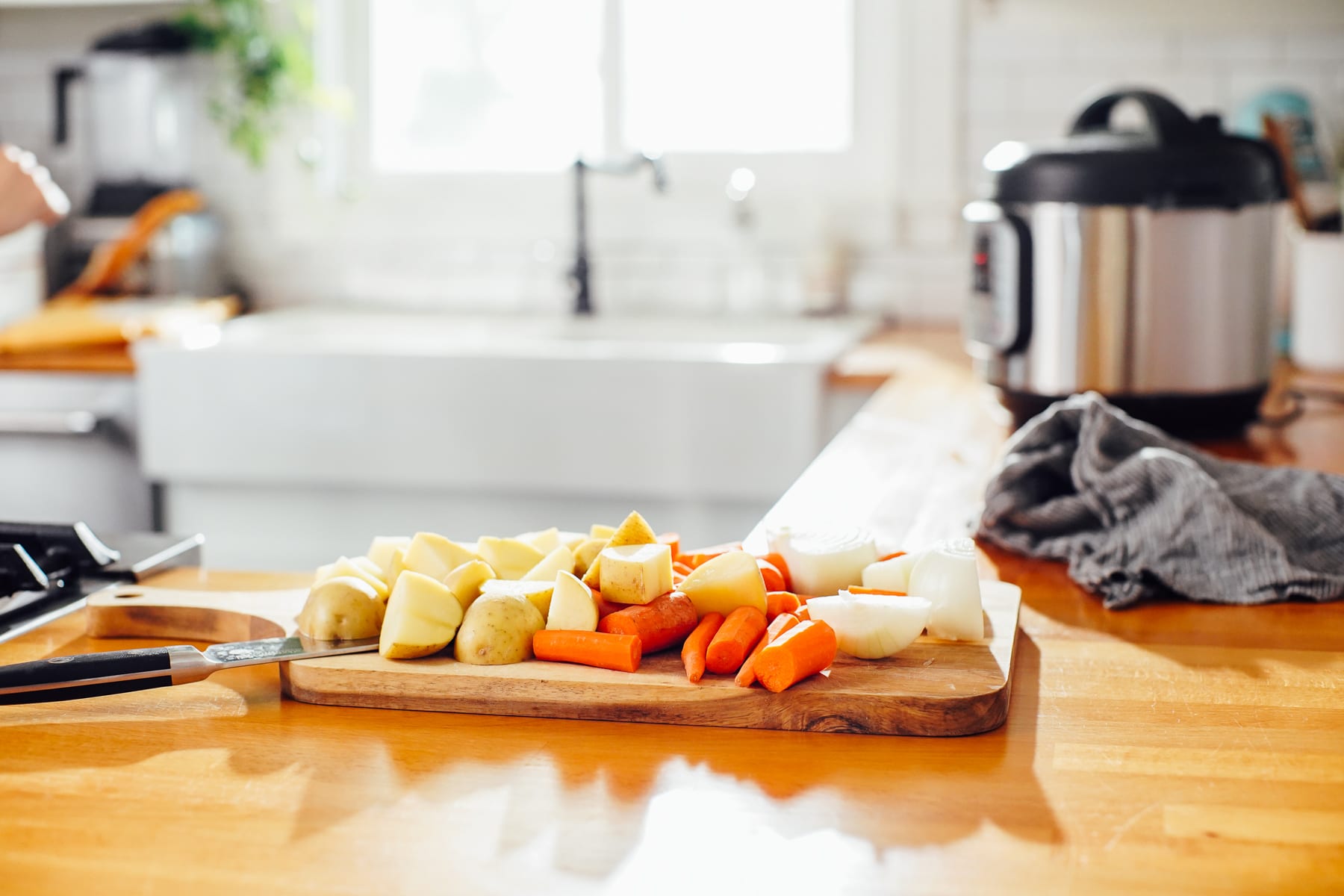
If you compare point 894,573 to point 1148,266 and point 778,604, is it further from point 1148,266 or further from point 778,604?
point 1148,266

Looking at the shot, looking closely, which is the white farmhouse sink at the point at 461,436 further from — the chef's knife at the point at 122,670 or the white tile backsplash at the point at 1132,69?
the chef's knife at the point at 122,670

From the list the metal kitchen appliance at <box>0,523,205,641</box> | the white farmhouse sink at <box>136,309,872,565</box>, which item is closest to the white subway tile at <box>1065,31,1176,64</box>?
the white farmhouse sink at <box>136,309,872,565</box>

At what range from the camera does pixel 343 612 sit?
848mm

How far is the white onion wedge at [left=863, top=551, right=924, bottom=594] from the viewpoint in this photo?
0.87 m

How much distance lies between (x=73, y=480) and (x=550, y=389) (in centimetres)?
89

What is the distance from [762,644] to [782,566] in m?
0.15

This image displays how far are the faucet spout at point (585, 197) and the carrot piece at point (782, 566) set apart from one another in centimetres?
167

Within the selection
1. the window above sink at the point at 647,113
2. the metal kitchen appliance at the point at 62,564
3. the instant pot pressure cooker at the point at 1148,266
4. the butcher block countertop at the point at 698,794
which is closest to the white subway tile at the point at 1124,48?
the window above sink at the point at 647,113

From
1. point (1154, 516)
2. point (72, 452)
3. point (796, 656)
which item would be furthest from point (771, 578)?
point (72, 452)

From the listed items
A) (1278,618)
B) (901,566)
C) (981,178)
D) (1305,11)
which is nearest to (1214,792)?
(901,566)

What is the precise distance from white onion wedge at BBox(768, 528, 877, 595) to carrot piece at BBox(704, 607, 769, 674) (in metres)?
0.09

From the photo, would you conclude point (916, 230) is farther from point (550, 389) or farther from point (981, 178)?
point (550, 389)

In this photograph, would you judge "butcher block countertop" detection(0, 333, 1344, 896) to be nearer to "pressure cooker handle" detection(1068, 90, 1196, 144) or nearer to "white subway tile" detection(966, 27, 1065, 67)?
"pressure cooker handle" detection(1068, 90, 1196, 144)

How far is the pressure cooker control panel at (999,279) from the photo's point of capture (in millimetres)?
1606
